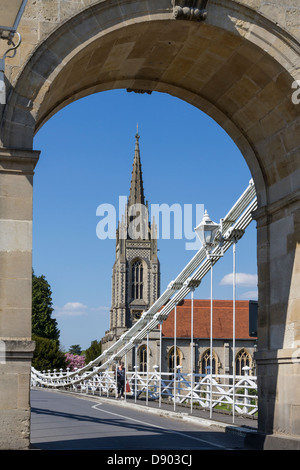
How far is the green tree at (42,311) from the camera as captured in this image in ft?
260

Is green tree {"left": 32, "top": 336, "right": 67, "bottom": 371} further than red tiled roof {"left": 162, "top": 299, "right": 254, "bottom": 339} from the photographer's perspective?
No

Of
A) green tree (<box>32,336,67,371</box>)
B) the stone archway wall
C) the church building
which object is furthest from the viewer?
the church building

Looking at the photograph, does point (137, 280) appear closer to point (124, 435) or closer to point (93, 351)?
point (93, 351)

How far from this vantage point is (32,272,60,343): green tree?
79375 mm

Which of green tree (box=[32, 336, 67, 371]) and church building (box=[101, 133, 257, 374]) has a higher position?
church building (box=[101, 133, 257, 374])

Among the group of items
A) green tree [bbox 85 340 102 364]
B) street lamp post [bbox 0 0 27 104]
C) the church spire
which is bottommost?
green tree [bbox 85 340 102 364]

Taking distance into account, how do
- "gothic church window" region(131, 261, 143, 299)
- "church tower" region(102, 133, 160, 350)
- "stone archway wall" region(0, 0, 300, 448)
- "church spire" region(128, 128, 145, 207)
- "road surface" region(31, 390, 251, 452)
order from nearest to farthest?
"stone archway wall" region(0, 0, 300, 448)
"road surface" region(31, 390, 251, 452)
"church tower" region(102, 133, 160, 350)
"gothic church window" region(131, 261, 143, 299)
"church spire" region(128, 128, 145, 207)

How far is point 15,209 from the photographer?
26.7 ft

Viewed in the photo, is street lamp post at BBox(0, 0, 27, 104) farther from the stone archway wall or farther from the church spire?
the church spire

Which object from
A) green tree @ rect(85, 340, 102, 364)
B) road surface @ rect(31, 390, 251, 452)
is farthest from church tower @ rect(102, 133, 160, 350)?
road surface @ rect(31, 390, 251, 452)

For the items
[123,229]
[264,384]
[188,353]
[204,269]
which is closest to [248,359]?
[188,353]

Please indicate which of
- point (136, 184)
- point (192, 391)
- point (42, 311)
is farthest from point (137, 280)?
point (192, 391)

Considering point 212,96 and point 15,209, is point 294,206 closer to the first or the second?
point 212,96

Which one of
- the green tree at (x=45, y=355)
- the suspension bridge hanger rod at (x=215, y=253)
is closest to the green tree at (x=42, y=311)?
the green tree at (x=45, y=355)
